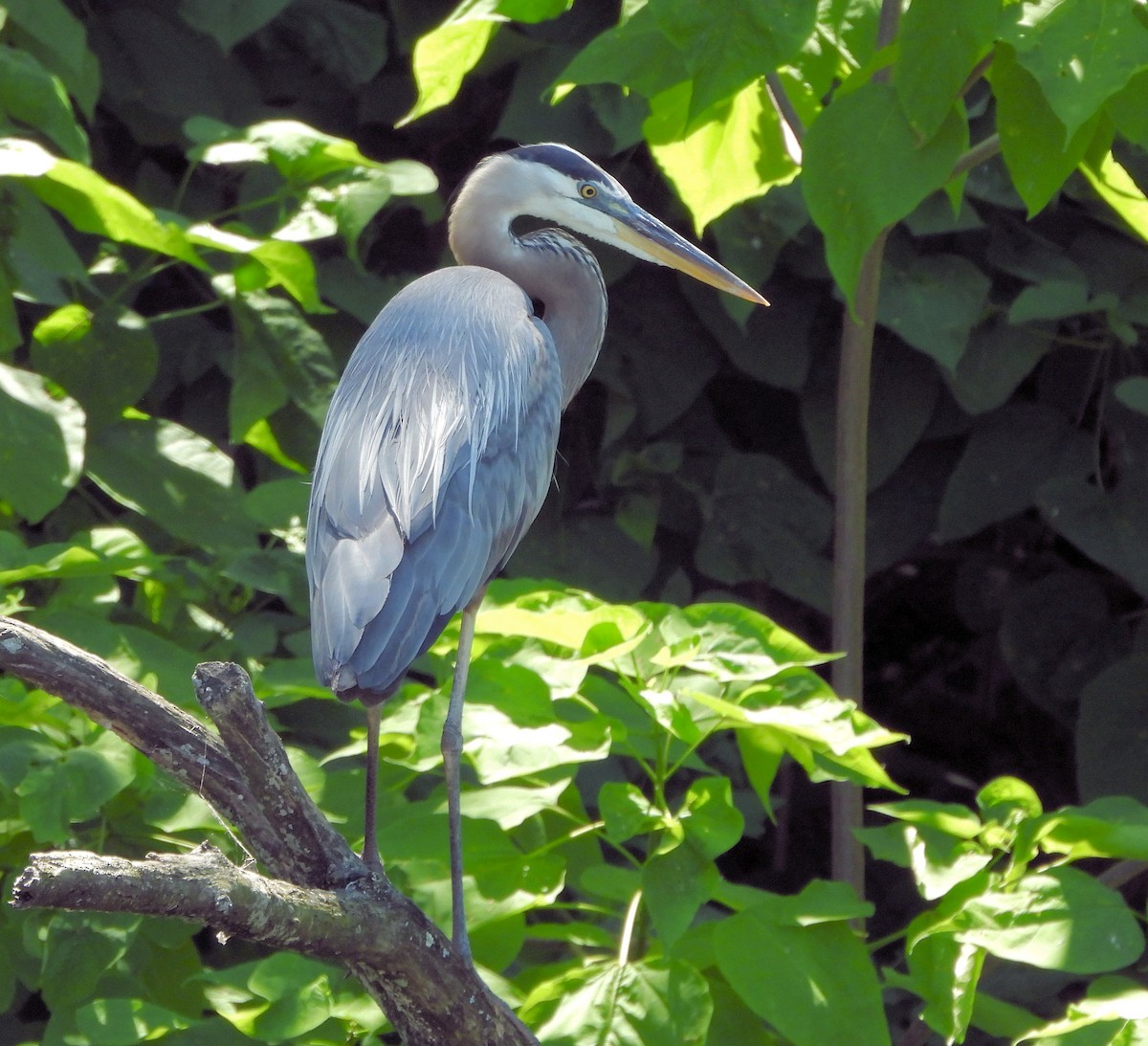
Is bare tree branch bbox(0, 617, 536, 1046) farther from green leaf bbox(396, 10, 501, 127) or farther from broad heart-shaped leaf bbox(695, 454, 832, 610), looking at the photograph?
broad heart-shaped leaf bbox(695, 454, 832, 610)

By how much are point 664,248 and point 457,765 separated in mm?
908

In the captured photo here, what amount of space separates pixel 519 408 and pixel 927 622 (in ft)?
5.28

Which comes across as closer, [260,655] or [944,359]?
[260,655]

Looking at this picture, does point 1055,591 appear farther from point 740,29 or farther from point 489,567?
point 740,29

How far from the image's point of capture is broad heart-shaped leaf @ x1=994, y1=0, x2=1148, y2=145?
1416 mm

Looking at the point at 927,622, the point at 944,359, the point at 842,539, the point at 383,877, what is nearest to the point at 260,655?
the point at 383,877

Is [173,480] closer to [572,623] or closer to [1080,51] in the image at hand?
[572,623]

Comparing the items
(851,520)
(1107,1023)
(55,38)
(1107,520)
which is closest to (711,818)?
(1107,1023)

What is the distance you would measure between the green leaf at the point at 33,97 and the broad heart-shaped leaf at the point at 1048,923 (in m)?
1.39

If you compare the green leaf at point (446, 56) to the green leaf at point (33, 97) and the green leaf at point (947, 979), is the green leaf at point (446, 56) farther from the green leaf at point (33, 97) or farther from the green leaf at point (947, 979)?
the green leaf at point (947, 979)

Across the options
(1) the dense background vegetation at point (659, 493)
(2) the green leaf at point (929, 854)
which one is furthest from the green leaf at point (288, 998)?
(2) the green leaf at point (929, 854)

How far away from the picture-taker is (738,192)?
6.50ft

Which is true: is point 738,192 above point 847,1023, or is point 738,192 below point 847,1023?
above

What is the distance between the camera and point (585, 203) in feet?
7.41
